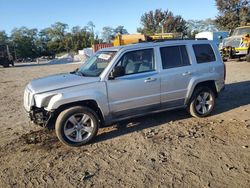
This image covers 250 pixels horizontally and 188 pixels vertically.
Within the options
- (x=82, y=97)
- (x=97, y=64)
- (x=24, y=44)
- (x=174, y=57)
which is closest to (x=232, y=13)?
(x=174, y=57)

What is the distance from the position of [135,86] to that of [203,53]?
208 cm

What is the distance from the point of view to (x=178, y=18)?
67.2 meters

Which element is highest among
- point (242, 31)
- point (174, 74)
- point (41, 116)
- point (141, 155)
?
point (242, 31)

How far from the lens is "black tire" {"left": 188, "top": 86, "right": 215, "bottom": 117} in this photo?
6.68 m

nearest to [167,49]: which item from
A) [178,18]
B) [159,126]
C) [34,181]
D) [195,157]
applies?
[159,126]

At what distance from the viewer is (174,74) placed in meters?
6.21

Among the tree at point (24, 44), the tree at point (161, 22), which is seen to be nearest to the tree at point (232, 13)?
the tree at point (161, 22)

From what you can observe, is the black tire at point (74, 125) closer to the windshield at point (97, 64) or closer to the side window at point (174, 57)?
the windshield at point (97, 64)

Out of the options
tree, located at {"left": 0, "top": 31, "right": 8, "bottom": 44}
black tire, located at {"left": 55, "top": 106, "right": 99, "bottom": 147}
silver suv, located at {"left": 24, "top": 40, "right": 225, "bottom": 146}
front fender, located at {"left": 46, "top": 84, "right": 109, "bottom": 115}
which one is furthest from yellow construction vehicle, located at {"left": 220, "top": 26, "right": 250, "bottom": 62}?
tree, located at {"left": 0, "top": 31, "right": 8, "bottom": 44}

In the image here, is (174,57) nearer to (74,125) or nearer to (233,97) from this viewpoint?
(74,125)

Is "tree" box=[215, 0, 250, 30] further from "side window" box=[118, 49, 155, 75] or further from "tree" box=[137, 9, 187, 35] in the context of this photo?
"side window" box=[118, 49, 155, 75]

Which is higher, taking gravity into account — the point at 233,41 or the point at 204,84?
the point at 233,41

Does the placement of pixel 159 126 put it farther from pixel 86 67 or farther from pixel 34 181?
pixel 34 181

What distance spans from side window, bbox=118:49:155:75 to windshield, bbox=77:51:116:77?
0.95ft
